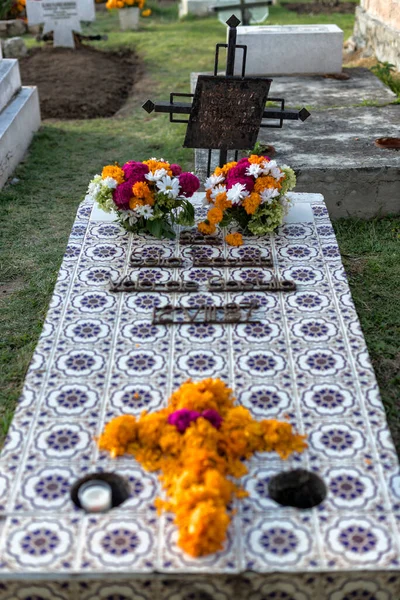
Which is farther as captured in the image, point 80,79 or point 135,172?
point 80,79

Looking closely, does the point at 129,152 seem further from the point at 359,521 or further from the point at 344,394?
the point at 359,521

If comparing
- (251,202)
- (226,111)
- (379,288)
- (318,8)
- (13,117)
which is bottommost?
(318,8)

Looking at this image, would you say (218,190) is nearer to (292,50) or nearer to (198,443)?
(198,443)

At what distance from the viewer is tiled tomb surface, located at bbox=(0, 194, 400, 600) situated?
2.21m

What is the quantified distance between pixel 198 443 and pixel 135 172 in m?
2.08

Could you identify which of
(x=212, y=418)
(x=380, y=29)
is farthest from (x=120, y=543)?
(x=380, y=29)

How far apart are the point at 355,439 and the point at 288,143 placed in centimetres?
409

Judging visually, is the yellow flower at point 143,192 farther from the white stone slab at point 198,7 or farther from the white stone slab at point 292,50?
the white stone slab at point 198,7

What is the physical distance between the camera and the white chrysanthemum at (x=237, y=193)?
4199 millimetres

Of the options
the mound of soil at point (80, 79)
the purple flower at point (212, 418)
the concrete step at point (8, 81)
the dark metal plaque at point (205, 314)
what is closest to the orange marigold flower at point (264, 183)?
the dark metal plaque at point (205, 314)

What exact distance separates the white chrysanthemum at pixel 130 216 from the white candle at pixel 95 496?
2.03m

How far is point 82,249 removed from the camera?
13.7 ft

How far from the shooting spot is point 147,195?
4129 millimetres

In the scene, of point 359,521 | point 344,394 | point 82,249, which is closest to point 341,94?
point 82,249
